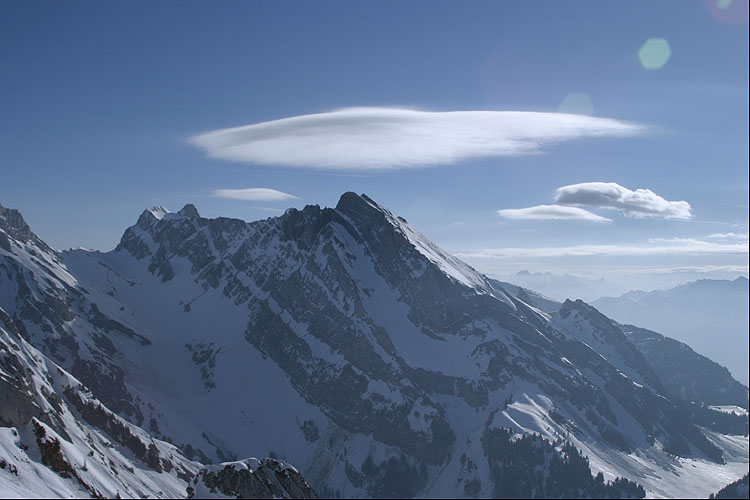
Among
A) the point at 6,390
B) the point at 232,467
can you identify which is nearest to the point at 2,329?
the point at 6,390

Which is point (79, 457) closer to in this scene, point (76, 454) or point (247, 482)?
point (76, 454)

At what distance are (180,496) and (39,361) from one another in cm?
6378

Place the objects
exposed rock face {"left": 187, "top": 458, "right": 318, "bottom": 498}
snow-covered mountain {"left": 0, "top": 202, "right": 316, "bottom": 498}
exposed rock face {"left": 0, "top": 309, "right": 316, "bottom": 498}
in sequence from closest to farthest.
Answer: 1. exposed rock face {"left": 187, "top": 458, "right": 318, "bottom": 498}
2. snow-covered mountain {"left": 0, "top": 202, "right": 316, "bottom": 498}
3. exposed rock face {"left": 0, "top": 309, "right": 316, "bottom": 498}

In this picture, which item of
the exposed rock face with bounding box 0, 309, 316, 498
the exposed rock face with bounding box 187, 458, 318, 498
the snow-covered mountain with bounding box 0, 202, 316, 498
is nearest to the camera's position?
the exposed rock face with bounding box 187, 458, 318, 498

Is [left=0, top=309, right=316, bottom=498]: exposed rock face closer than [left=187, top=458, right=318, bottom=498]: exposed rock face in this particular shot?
No

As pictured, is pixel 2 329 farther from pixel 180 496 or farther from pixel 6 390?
pixel 180 496

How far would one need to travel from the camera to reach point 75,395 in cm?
16425

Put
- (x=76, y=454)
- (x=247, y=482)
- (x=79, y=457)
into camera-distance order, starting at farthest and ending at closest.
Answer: (x=79, y=457)
(x=76, y=454)
(x=247, y=482)

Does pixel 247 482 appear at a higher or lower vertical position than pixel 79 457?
higher

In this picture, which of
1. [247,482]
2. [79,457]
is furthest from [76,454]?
[247,482]

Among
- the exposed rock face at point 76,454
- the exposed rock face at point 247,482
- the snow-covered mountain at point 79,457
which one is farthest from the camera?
the exposed rock face at point 76,454

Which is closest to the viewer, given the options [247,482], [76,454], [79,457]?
[247,482]

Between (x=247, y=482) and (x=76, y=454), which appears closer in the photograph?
(x=247, y=482)

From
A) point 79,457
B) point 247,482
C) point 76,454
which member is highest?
point 247,482
